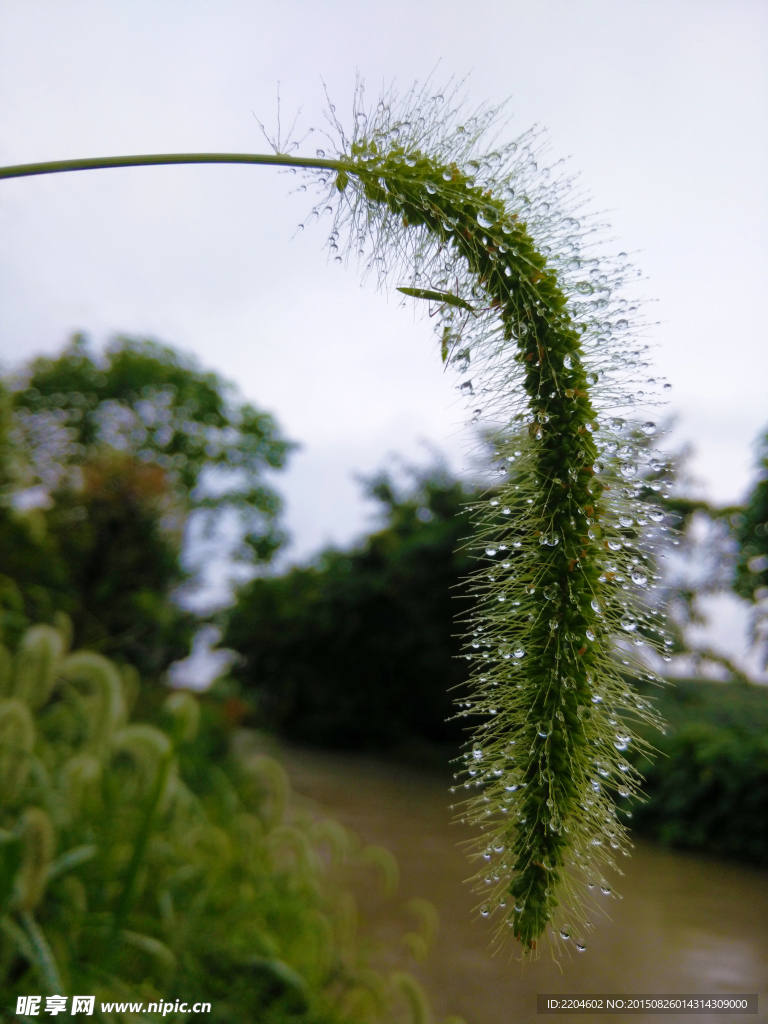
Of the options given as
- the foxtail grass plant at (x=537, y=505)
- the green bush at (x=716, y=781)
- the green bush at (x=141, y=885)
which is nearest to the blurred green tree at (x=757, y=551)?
the green bush at (x=716, y=781)

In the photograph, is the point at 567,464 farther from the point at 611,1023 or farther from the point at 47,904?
the point at 611,1023

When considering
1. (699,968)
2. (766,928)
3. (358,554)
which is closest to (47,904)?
(699,968)

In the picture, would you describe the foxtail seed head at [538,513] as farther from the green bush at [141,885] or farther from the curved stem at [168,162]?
the green bush at [141,885]

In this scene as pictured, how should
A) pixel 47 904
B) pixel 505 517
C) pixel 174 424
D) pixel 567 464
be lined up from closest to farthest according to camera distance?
pixel 567 464
pixel 505 517
pixel 47 904
pixel 174 424

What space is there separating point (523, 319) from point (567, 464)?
0.22 feet

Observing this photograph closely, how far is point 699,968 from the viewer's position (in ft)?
5.54

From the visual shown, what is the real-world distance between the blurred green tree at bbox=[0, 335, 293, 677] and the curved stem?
2149 mm

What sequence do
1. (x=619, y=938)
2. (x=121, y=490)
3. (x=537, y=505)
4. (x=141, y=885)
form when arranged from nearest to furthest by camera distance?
(x=537, y=505)
(x=141, y=885)
(x=619, y=938)
(x=121, y=490)

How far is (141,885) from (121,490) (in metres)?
3.48

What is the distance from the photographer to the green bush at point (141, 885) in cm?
86

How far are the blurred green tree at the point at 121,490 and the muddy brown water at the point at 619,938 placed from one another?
158 cm

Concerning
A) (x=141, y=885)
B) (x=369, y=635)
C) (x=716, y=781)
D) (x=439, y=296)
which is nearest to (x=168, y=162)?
(x=439, y=296)

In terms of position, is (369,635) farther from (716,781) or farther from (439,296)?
(439,296)

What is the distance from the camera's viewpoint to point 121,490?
445cm
